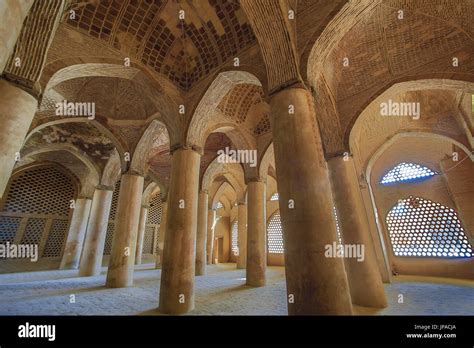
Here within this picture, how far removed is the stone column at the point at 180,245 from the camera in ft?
15.1

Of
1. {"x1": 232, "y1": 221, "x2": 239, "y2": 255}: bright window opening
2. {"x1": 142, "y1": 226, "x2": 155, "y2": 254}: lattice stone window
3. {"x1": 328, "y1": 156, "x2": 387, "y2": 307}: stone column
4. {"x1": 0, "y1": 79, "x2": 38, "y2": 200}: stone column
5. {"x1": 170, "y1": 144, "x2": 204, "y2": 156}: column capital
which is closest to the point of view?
{"x1": 0, "y1": 79, "x2": 38, "y2": 200}: stone column

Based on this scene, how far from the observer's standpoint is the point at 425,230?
11430 mm

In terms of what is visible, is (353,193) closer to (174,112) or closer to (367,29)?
(367,29)

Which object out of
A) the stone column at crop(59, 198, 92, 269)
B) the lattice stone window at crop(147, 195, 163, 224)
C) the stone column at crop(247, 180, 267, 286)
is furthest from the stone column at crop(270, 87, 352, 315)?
the lattice stone window at crop(147, 195, 163, 224)

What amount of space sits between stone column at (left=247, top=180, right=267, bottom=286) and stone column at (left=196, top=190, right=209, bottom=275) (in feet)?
12.2

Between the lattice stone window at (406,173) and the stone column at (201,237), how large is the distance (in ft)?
34.1

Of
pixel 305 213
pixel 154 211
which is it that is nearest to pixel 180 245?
pixel 305 213

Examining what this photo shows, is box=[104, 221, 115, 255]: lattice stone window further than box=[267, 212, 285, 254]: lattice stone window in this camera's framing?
No

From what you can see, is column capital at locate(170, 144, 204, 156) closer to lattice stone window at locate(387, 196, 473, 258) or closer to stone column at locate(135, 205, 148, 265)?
stone column at locate(135, 205, 148, 265)

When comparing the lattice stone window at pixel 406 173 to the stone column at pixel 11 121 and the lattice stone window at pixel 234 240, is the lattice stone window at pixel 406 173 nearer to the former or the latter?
the lattice stone window at pixel 234 240

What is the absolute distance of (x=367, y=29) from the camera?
19.4 feet

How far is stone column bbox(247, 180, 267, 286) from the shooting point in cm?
751
